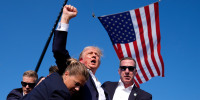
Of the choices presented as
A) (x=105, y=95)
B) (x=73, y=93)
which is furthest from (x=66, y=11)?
(x=105, y=95)

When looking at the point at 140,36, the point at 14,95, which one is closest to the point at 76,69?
the point at 14,95

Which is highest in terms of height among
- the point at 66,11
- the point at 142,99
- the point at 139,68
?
the point at 66,11

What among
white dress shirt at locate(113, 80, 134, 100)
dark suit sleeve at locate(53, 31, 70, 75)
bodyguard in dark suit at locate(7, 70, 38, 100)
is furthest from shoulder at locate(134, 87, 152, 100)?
dark suit sleeve at locate(53, 31, 70, 75)

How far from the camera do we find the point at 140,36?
8.02 meters

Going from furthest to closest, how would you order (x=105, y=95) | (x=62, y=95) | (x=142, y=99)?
(x=142, y=99) → (x=105, y=95) → (x=62, y=95)

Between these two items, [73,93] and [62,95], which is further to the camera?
[73,93]

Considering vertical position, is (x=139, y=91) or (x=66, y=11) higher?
(x=66, y=11)

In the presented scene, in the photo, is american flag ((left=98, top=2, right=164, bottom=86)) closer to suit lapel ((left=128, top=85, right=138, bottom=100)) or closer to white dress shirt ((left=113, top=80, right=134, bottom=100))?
white dress shirt ((left=113, top=80, right=134, bottom=100))

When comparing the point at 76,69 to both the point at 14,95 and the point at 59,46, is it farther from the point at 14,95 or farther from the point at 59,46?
the point at 14,95

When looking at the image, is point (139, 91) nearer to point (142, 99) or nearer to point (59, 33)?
point (142, 99)

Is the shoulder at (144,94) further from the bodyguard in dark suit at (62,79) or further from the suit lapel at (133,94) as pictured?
the bodyguard in dark suit at (62,79)

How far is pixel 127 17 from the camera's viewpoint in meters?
7.93

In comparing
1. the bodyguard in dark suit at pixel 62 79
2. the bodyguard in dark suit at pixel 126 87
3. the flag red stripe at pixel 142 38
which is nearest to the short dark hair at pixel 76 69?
the bodyguard in dark suit at pixel 62 79

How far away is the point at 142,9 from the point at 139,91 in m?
3.66
